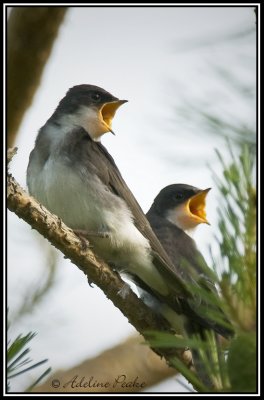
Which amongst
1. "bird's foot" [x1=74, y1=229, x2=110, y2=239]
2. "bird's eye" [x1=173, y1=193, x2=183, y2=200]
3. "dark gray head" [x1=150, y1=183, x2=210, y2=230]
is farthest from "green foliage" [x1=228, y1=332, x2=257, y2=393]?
"bird's eye" [x1=173, y1=193, x2=183, y2=200]

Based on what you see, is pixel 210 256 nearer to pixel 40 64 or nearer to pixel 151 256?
pixel 40 64

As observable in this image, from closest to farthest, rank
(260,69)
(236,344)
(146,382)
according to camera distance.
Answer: (236,344) → (260,69) → (146,382)

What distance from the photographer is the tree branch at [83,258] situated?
2.52 m

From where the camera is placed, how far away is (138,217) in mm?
3631

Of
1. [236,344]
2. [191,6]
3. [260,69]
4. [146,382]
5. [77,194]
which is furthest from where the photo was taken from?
[146,382]

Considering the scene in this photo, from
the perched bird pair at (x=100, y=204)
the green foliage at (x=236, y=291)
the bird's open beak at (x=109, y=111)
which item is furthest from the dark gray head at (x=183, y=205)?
the green foliage at (x=236, y=291)

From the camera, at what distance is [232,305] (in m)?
1.27

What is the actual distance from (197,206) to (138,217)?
48.1 inches

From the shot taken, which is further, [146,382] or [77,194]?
[146,382]

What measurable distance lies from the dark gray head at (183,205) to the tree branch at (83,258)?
1552 millimetres

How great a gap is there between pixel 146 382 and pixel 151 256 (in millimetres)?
735

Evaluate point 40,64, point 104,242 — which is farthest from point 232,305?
point 104,242

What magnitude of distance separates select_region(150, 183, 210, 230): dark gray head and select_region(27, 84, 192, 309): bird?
1022 mm

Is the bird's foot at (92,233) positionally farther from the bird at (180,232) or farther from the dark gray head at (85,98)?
the dark gray head at (85,98)
